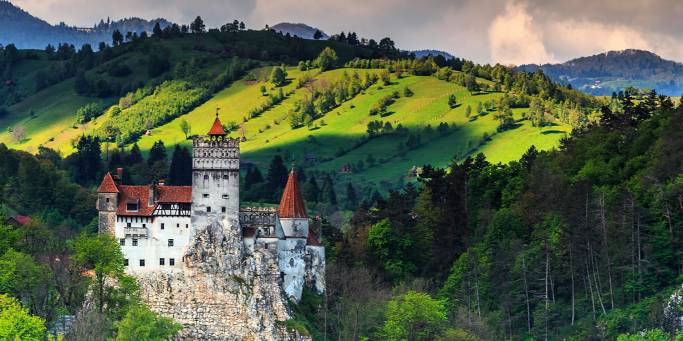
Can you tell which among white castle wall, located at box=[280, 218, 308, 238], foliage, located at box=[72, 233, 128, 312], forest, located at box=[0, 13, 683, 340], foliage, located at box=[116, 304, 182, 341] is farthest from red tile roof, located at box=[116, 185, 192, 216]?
white castle wall, located at box=[280, 218, 308, 238]

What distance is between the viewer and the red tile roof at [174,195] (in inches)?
4734

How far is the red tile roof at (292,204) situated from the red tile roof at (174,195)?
9.60 metres

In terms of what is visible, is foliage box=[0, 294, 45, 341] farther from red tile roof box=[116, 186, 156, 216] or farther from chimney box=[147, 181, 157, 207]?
chimney box=[147, 181, 157, 207]

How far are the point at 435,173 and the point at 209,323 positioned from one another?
40214 mm

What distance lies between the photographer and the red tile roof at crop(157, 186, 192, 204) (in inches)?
4734

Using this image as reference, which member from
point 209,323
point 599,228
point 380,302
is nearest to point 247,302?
point 209,323

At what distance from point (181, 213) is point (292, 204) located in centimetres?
1171

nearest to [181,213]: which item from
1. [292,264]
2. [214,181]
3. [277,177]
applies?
[214,181]

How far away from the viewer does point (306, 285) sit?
4966 inches

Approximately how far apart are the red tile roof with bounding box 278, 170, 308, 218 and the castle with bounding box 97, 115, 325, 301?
2.62m

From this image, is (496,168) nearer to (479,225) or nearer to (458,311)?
(479,225)

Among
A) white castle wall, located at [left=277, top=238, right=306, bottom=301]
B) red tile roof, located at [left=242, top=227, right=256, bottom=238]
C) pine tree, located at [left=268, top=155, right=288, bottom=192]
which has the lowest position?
white castle wall, located at [left=277, top=238, right=306, bottom=301]

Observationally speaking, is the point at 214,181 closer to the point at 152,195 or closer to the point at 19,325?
the point at 152,195

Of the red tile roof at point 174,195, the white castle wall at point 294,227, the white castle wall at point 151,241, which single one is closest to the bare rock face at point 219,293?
the white castle wall at point 151,241
